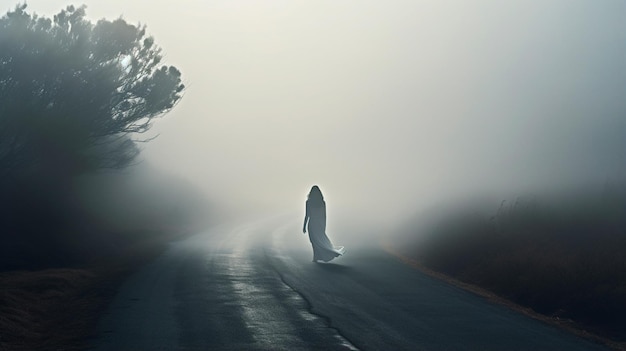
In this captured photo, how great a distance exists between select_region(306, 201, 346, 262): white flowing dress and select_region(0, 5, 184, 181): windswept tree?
9.67m

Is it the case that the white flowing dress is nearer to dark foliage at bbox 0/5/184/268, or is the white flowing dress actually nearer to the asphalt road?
the asphalt road

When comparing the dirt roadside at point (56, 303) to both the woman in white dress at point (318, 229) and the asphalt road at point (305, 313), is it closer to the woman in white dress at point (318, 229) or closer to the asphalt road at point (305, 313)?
the asphalt road at point (305, 313)

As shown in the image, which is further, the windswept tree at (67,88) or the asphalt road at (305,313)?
the windswept tree at (67,88)

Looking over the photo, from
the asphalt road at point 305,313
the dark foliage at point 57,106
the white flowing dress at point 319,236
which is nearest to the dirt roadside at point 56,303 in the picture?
the asphalt road at point 305,313

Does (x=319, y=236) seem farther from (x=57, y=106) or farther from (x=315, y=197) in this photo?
(x=57, y=106)

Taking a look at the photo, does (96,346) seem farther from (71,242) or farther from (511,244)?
(71,242)

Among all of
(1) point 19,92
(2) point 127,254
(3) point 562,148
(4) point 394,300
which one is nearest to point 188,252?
(2) point 127,254

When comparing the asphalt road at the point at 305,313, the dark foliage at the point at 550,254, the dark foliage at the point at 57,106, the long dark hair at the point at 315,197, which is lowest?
the asphalt road at the point at 305,313

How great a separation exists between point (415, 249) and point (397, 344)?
1972 centimetres

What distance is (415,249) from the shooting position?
32594 millimetres

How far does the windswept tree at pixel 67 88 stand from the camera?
30.2m

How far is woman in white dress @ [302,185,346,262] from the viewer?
91.6ft

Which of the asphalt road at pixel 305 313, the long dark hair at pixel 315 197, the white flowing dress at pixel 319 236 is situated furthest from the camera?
the long dark hair at pixel 315 197

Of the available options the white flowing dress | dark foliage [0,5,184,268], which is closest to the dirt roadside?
dark foliage [0,5,184,268]
